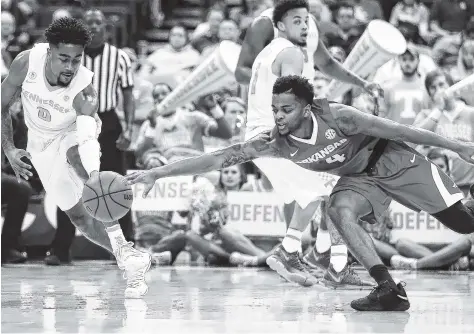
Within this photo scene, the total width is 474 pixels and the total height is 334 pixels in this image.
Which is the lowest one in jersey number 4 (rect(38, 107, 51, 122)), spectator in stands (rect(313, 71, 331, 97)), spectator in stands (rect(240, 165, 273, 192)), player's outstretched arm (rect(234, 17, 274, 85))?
spectator in stands (rect(240, 165, 273, 192))

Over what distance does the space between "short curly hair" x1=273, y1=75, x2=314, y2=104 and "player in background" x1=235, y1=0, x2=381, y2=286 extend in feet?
4.50

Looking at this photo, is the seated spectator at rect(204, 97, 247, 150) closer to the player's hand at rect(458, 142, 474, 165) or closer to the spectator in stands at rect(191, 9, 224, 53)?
the spectator in stands at rect(191, 9, 224, 53)

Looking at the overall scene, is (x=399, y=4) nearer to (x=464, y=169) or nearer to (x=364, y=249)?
(x=464, y=169)

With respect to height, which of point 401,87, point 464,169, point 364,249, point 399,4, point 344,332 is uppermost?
point 399,4

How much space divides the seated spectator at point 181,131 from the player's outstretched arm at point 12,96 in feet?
13.7

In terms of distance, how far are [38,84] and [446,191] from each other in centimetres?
278

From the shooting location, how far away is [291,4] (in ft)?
24.7

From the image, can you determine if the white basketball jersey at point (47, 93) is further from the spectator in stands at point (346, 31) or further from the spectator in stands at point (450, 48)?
the spectator in stands at point (450, 48)

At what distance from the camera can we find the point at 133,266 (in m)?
6.56

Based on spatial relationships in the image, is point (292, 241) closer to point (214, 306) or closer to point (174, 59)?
point (214, 306)

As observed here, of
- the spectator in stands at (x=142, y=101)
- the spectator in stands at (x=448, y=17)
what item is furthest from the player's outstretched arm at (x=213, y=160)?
the spectator in stands at (x=448, y=17)

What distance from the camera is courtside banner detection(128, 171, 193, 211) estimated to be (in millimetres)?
10781

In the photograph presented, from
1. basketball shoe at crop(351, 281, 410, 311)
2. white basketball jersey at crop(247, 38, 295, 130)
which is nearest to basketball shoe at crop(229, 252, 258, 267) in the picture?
white basketball jersey at crop(247, 38, 295, 130)

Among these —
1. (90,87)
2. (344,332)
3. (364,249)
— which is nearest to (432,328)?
(344,332)
